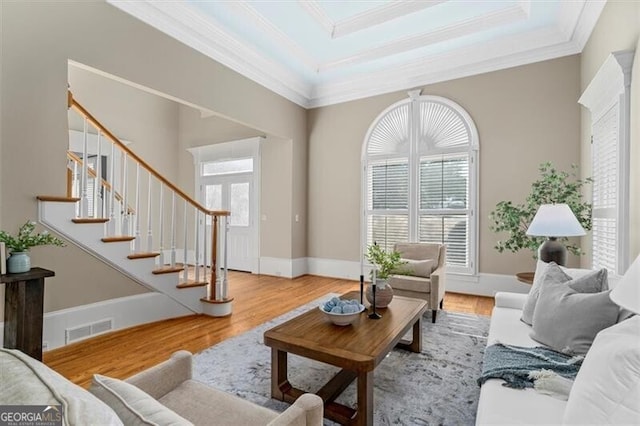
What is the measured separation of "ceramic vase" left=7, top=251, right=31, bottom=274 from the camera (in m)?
2.30

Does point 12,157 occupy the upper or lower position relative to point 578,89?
lower

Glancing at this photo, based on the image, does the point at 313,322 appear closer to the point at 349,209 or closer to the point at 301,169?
the point at 349,209

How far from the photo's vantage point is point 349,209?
5.85 meters

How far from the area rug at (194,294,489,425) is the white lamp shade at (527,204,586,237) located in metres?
1.16

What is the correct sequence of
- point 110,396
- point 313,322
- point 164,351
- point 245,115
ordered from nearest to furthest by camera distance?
point 110,396 < point 313,322 < point 164,351 < point 245,115

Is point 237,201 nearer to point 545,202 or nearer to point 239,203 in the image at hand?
point 239,203

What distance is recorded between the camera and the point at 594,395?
0.97m

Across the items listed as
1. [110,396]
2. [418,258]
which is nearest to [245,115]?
[418,258]

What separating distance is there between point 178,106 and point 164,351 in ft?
21.2

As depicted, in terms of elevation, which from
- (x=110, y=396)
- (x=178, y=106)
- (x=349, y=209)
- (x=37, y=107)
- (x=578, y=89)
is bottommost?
(x=110, y=396)

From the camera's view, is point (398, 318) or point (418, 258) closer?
point (398, 318)

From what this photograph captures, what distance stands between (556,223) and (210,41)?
14.3 ft

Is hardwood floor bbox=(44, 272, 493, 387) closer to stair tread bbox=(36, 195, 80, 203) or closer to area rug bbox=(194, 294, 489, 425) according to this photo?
area rug bbox=(194, 294, 489, 425)

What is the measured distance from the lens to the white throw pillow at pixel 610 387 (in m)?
0.89
